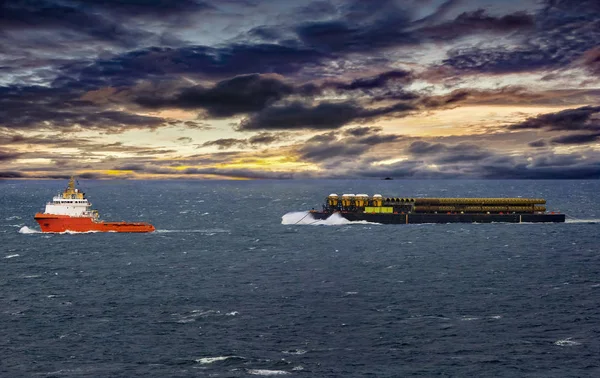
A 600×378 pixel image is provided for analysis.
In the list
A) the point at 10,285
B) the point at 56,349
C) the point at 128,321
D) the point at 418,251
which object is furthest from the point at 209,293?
the point at 418,251

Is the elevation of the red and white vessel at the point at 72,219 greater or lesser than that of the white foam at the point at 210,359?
greater

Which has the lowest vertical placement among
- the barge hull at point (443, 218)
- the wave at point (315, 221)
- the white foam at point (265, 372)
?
the white foam at point (265, 372)

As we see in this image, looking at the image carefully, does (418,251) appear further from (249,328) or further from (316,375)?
(316,375)

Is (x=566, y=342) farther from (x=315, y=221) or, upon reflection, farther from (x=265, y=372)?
(x=315, y=221)

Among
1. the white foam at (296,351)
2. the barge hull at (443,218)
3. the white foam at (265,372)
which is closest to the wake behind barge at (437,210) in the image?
the barge hull at (443,218)

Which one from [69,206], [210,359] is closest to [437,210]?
[69,206]

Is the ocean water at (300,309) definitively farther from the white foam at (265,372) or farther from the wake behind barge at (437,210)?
the wake behind barge at (437,210)
